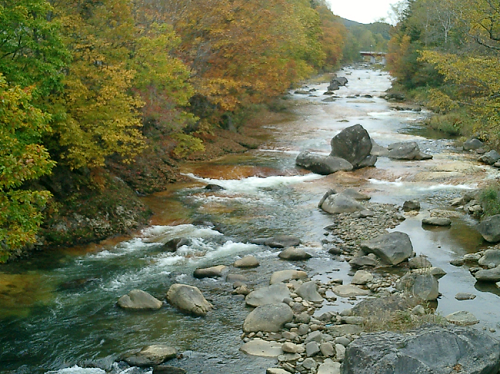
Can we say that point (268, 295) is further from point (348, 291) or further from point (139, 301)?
point (139, 301)

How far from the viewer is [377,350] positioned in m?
8.98

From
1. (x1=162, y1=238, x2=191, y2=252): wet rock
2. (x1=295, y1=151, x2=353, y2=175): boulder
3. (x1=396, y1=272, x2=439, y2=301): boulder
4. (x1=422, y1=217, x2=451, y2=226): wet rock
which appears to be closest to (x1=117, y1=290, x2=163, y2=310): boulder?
(x1=162, y1=238, x2=191, y2=252): wet rock

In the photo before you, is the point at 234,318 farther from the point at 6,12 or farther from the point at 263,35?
the point at 263,35

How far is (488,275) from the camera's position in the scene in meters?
14.3

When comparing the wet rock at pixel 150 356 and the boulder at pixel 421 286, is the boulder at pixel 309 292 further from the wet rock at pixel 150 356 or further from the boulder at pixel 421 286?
the wet rock at pixel 150 356

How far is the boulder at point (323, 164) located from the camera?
2805 centimetres

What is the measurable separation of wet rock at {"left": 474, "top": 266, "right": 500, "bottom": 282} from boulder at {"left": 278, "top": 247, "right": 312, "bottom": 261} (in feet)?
15.7

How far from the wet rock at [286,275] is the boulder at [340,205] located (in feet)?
20.9

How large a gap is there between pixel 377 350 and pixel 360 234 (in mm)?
9628

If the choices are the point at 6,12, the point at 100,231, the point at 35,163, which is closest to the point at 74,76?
the point at 6,12

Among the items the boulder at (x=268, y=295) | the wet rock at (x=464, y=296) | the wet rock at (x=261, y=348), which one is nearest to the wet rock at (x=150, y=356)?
the wet rock at (x=261, y=348)

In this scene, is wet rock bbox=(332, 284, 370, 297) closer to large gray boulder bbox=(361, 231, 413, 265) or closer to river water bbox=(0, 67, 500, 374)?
river water bbox=(0, 67, 500, 374)

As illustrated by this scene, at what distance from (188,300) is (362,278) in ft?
15.4

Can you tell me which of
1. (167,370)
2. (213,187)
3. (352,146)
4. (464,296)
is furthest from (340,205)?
(167,370)
